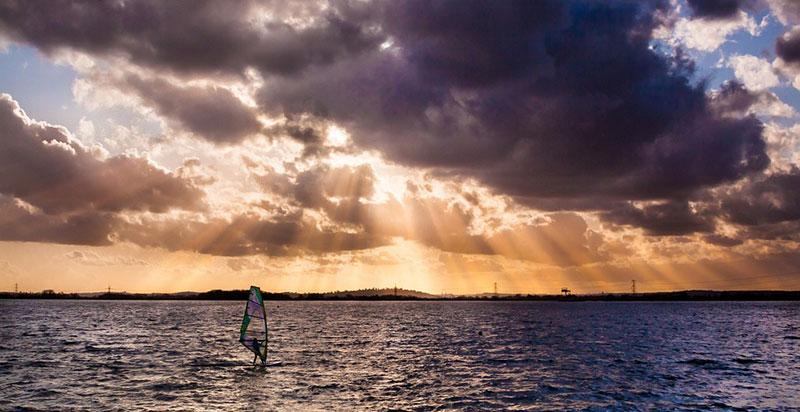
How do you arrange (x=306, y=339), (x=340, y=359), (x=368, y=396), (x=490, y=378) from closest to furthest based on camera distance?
(x=368, y=396) → (x=490, y=378) → (x=340, y=359) → (x=306, y=339)

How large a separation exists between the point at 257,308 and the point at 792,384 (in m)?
49.1

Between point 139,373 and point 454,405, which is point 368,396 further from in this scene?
point 139,373

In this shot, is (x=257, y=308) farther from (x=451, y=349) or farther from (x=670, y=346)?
(x=670, y=346)

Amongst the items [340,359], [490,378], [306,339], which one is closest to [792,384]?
[490,378]

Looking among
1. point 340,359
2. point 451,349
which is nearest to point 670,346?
point 451,349

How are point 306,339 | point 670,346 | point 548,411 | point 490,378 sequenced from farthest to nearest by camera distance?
1. point 306,339
2. point 670,346
3. point 490,378
4. point 548,411

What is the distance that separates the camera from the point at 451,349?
3157 inches

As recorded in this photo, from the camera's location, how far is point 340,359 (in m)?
65.6

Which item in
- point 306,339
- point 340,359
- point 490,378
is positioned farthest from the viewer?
point 306,339

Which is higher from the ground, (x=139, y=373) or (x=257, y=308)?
(x=257, y=308)

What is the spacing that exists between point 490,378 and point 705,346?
51.8m

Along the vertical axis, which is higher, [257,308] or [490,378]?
[257,308]

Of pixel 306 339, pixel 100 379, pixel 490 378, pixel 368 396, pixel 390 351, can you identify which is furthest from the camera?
pixel 306 339

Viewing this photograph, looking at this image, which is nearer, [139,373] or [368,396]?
[368,396]
